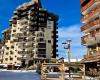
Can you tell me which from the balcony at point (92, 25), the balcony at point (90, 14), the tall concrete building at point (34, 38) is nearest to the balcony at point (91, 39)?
the balcony at point (92, 25)

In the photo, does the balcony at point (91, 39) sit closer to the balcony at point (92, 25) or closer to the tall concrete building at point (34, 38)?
the balcony at point (92, 25)

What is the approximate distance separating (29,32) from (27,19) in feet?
29.1

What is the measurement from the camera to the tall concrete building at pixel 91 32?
74812mm

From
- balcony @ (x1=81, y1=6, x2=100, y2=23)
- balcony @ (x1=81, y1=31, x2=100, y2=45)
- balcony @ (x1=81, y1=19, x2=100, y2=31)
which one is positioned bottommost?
balcony @ (x1=81, y1=31, x2=100, y2=45)

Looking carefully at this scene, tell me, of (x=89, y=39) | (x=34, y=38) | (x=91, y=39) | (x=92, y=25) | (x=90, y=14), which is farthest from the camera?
(x=34, y=38)

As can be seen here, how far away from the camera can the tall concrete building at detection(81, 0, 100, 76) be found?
74.8 meters

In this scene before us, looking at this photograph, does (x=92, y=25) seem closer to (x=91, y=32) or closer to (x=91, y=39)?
(x=91, y=39)

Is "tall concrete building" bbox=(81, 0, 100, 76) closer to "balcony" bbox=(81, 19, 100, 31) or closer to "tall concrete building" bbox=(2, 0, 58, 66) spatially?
"balcony" bbox=(81, 19, 100, 31)

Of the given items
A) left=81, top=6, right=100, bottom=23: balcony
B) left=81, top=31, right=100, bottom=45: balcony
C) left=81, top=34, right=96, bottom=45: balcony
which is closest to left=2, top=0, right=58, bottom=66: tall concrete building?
left=81, top=6, right=100, bottom=23: balcony

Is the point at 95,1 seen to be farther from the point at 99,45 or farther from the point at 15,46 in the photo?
the point at 15,46

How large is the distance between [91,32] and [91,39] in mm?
6388

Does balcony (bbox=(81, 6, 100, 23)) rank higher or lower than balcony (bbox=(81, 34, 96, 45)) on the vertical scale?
higher

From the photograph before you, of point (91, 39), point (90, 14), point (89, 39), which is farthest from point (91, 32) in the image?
point (91, 39)

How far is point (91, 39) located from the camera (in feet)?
254
